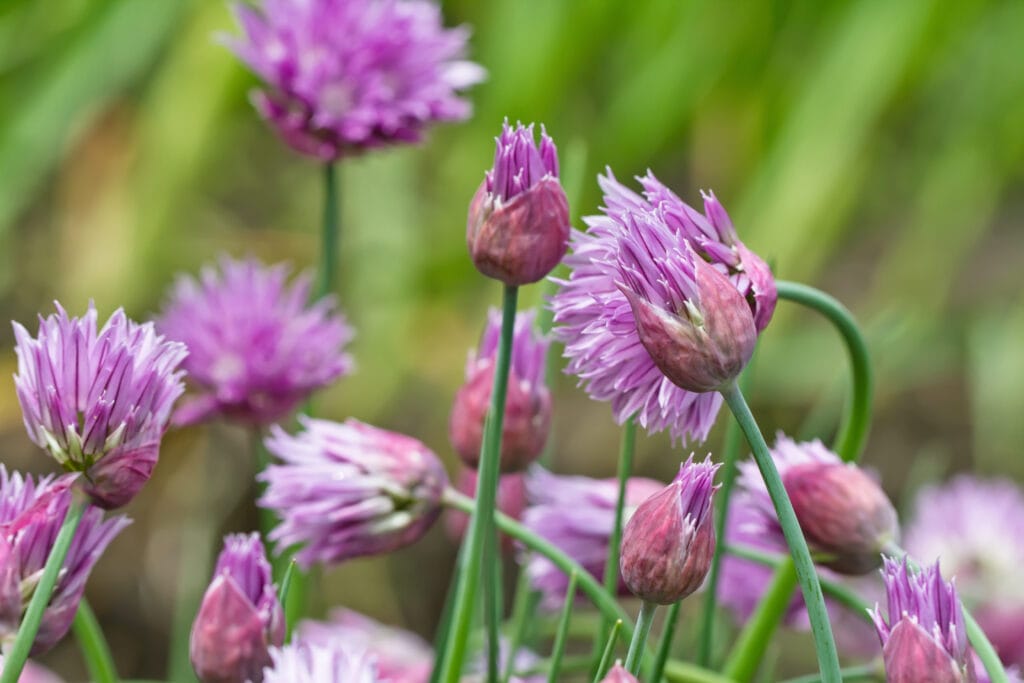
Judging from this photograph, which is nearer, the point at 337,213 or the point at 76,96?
the point at 337,213

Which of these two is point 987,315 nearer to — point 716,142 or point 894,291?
point 894,291

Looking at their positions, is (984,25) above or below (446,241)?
above

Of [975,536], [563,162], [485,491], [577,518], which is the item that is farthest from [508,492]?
[563,162]

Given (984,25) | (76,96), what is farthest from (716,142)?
(76,96)

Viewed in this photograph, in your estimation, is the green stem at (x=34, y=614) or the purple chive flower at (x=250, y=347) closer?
the green stem at (x=34, y=614)

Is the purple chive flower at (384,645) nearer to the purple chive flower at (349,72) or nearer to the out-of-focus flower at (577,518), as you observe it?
the out-of-focus flower at (577,518)

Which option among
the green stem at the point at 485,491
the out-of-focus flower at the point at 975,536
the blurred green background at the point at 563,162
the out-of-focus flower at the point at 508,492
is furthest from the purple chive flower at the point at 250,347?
the blurred green background at the point at 563,162
